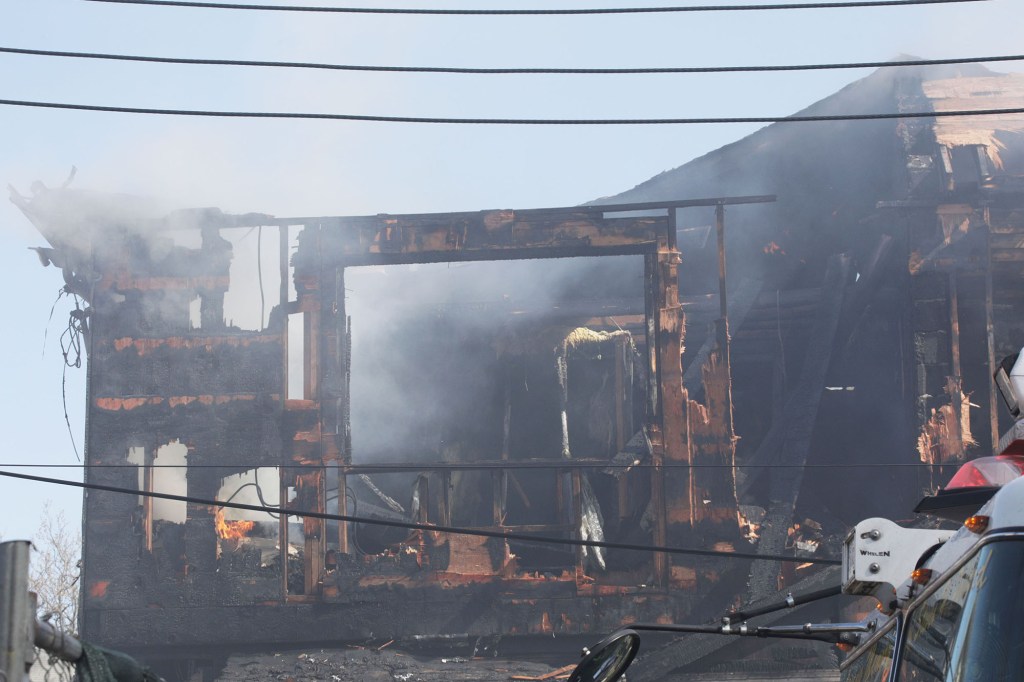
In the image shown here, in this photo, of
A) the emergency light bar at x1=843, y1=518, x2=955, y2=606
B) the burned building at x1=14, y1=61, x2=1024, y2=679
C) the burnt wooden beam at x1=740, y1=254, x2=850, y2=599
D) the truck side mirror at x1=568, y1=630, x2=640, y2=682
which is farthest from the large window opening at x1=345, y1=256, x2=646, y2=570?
the emergency light bar at x1=843, y1=518, x2=955, y2=606

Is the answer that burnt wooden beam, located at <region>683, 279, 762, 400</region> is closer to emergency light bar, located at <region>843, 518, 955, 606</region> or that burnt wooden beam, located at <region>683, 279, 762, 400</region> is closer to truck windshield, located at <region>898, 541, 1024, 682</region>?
emergency light bar, located at <region>843, 518, 955, 606</region>

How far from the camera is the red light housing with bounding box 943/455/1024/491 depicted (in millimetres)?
4441

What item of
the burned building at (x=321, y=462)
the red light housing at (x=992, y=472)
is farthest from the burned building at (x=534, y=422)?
the red light housing at (x=992, y=472)

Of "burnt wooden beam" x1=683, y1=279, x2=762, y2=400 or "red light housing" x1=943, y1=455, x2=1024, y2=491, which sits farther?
"burnt wooden beam" x1=683, y1=279, x2=762, y2=400

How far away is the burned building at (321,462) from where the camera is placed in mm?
16781

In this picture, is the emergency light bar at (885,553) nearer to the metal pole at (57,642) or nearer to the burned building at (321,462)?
the metal pole at (57,642)

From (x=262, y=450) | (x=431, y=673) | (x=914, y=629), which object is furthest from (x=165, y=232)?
(x=914, y=629)

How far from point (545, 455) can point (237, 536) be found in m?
5.17

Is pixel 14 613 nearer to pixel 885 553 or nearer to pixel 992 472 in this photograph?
pixel 885 553

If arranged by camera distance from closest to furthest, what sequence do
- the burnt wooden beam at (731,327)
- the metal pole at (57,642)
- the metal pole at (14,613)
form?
the metal pole at (14,613)
the metal pole at (57,642)
the burnt wooden beam at (731,327)

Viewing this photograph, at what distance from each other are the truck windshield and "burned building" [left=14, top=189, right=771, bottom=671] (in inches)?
520

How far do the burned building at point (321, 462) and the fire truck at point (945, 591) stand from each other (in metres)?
11.9

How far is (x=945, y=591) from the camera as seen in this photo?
3.08 m

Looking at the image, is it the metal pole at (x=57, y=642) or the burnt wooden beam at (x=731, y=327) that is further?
the burnt wooden beam at (x=731, y=327)
